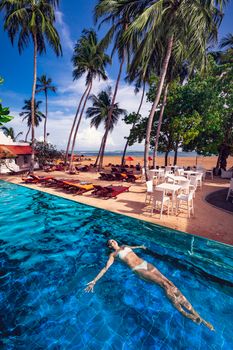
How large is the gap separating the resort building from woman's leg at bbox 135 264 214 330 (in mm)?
20536

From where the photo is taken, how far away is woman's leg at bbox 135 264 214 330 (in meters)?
3.11

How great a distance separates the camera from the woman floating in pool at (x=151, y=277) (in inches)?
125

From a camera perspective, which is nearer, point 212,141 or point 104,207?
point 104,207

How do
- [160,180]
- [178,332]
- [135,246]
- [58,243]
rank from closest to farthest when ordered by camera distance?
1. [178,332]
2. [135,246]
3. [58,243]
4. [160,180]

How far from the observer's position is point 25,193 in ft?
37.2

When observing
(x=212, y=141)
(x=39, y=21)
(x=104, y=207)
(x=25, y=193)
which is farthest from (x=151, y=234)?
(x=39, y=21)

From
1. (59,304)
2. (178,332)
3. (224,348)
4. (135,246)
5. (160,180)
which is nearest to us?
(224,348)

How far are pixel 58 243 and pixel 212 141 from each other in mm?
19074

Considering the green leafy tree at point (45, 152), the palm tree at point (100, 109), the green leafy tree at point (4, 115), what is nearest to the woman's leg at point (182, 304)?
the green leafy tree at point (4, 115)

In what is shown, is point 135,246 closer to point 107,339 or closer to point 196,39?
point 107,339

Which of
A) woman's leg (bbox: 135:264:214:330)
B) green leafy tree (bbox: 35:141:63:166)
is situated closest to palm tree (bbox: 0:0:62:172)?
green leafy tree (bbox: 35:141:63:166)

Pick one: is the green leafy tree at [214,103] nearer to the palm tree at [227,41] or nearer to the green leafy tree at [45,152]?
the palm tree at [227,41]

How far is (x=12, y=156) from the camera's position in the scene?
19875mm

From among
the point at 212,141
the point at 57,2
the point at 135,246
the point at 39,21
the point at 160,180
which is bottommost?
the point at 135,246
